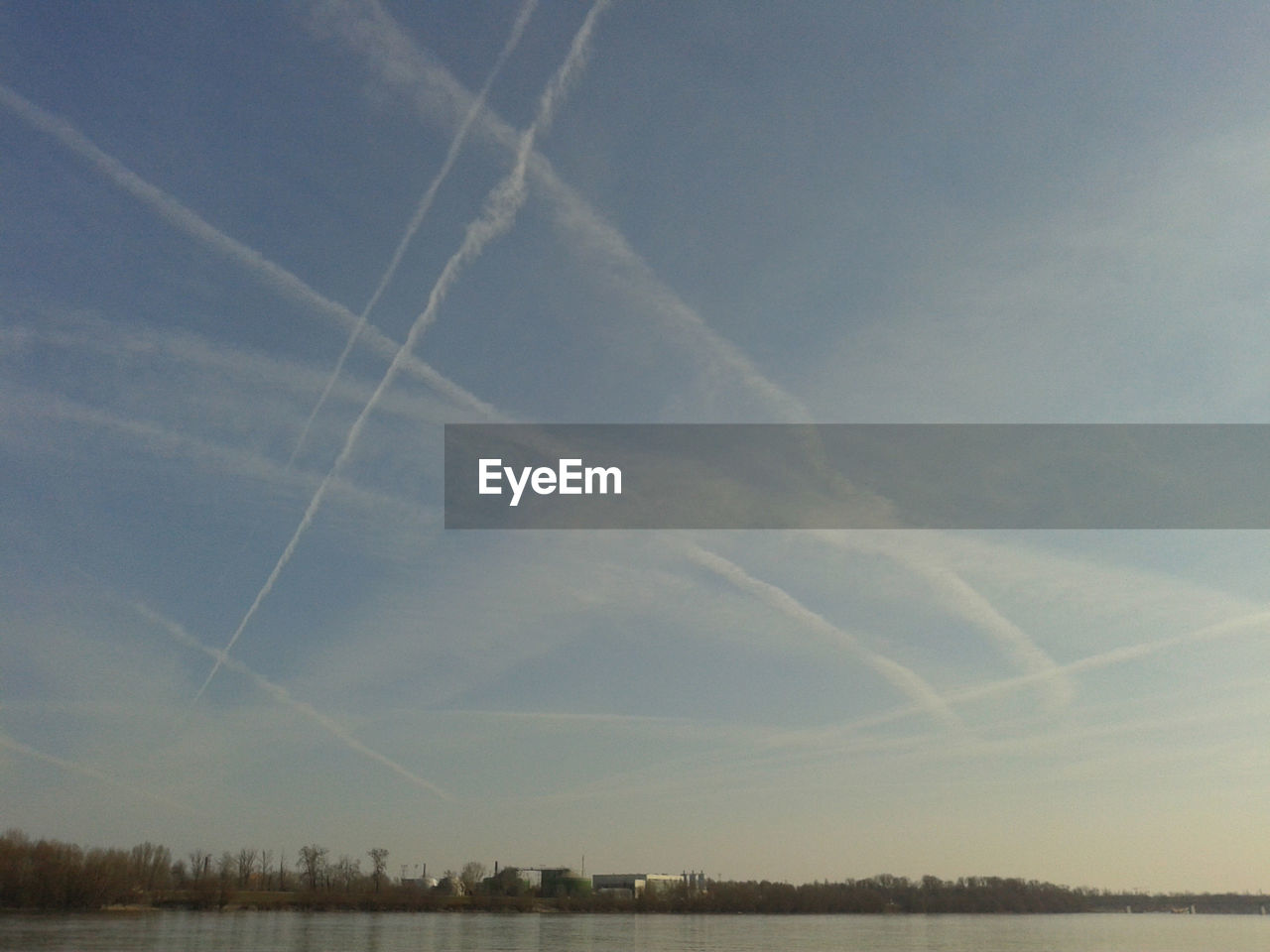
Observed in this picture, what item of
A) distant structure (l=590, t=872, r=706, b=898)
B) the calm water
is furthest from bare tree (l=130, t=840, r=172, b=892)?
distant structure (l=590, t=872, r=706, b=898)

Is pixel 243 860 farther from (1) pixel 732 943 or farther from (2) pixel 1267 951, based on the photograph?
(2) pixel 1267 951

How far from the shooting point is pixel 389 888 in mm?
179000

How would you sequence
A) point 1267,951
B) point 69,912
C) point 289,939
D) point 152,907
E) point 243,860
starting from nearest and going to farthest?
point 289,939 < point 1267,951 < point 69,912 < point 152,907 < point 243,860

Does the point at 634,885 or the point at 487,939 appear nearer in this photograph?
the point at 487,939

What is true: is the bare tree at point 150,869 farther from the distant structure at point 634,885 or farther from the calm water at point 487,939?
the distant structure at point 634,885

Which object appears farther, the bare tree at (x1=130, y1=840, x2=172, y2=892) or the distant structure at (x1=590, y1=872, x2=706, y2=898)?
the distant structure at (x1=590, y1=872, x2=706, y2=898)

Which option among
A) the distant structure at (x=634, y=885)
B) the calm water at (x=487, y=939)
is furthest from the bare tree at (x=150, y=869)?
the distant structure at (x=634, y=885)

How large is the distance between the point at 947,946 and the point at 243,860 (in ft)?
423

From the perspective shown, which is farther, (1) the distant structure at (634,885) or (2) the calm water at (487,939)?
(1) the distant structure at (634,885)

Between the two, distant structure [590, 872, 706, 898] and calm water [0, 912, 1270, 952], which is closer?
calm water [0, 912, 1270, 952]

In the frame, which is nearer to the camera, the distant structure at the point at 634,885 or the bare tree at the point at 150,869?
the bare tree at the point at 150,869

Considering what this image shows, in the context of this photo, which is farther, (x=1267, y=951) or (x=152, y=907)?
(x=152, y=907)

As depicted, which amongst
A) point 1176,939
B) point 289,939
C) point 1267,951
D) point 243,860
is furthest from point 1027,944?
point 243,860

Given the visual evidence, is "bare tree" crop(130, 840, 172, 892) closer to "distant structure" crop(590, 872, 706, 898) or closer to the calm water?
the calm water
